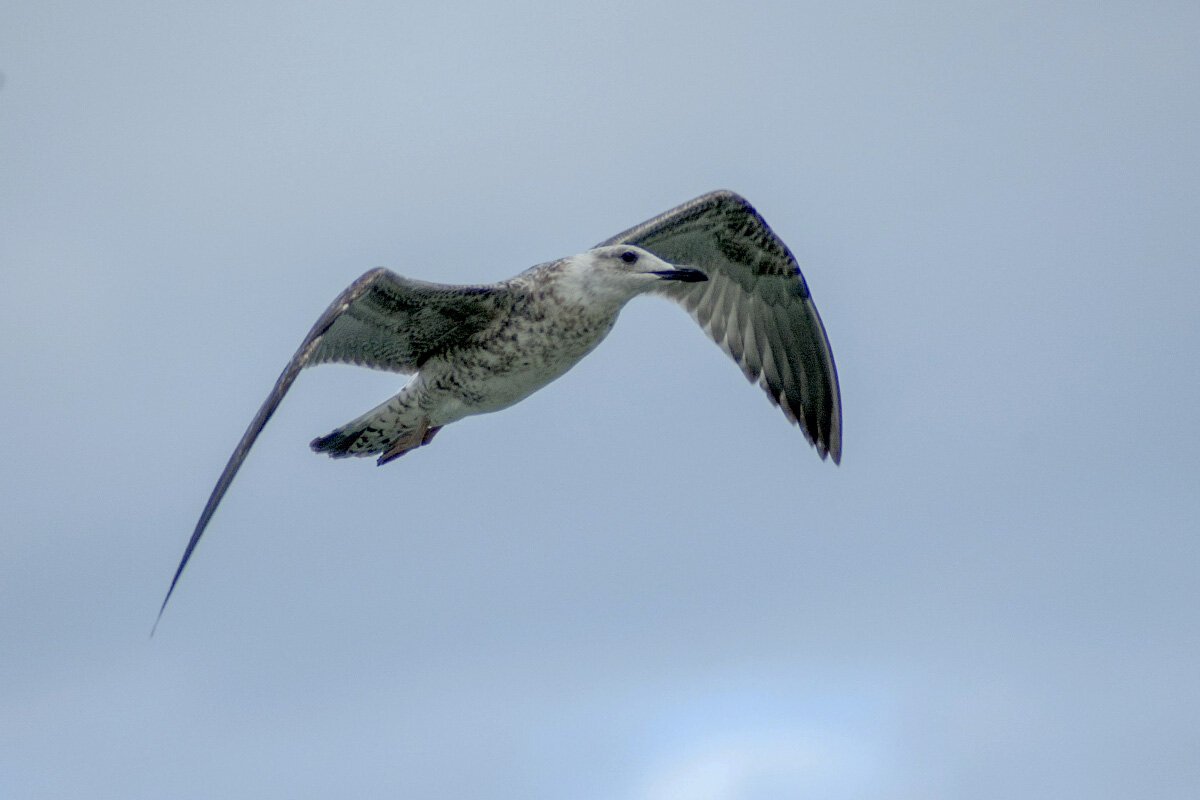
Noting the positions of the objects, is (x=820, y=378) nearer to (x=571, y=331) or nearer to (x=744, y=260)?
(x=744, y=260)

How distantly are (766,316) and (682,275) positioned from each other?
290 centimetres

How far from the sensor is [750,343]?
13.1 meters

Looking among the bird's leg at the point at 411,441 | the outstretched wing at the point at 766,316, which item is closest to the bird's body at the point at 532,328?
the bird's leg at the point at 411,441

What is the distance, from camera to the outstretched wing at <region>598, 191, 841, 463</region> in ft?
40.9

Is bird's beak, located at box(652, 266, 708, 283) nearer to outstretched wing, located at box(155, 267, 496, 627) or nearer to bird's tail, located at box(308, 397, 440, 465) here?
outstretched wing, located at box(155, 267, 496, 627)

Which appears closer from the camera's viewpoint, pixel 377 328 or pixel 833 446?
pixel 377 328

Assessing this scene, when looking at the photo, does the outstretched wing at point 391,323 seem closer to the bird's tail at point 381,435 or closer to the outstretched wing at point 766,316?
the bird's tail at point 381,435

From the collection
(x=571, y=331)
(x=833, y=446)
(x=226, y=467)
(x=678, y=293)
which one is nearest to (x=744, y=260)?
(x=678, y=293)

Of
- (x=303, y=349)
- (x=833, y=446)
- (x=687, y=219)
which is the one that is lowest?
(x=833, y=446)

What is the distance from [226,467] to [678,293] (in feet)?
16.3

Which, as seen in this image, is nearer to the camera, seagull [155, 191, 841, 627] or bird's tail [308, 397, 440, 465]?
seagull [155, 191, 841, 627]

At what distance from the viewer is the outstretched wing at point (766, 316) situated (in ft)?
40.9

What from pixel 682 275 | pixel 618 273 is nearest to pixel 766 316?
pixel 682 275

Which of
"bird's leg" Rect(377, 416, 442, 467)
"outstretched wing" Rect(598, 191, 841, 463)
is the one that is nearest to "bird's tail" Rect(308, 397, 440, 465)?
"bird's leg" Rect(377, 416, 442, 467)
